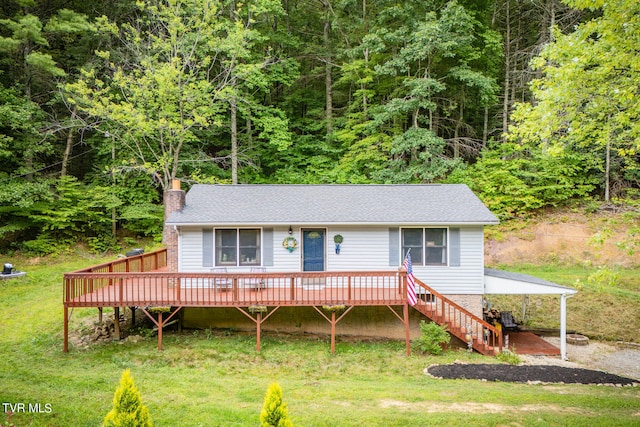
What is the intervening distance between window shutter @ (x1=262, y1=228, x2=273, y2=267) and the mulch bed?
573cm

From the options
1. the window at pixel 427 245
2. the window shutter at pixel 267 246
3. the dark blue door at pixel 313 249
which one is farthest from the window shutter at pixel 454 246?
the window shutter at pixel 267 246

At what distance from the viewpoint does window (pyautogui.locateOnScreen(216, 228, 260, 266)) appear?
1266 centimetres

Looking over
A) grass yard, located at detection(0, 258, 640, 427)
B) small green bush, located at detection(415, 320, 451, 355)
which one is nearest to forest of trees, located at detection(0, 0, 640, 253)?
grass yard, located at detection(0, 258, 640, 427)

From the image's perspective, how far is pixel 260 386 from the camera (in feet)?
27.3

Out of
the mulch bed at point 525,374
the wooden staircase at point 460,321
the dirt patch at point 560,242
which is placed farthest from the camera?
the dirt patch at point 560,242

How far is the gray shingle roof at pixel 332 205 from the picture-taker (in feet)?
40.0

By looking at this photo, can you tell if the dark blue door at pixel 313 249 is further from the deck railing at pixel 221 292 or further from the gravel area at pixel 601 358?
the gravel area at pixel 601 358

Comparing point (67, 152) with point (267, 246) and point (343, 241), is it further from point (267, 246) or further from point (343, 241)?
point (343, 241)

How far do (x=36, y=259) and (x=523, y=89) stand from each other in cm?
3064

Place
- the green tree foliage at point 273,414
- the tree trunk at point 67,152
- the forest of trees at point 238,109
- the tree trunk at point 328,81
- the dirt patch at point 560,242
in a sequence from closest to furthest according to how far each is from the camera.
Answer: the green tree foliage at point 273,414 → the dirt patch at point 560,242 → the forest of trees at point 238,109 → the tree trunk at point 67,152 → the tree trunk at point 328,81

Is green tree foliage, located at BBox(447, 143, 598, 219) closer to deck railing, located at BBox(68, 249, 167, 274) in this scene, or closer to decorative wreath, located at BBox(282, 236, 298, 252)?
decorative wreath, located at BBox(282, 236, 298, 252)

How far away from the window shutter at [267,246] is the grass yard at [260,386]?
2335mm

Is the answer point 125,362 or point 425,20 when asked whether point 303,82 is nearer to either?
point 425,20

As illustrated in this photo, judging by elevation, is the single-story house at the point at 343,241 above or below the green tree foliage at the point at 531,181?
below
